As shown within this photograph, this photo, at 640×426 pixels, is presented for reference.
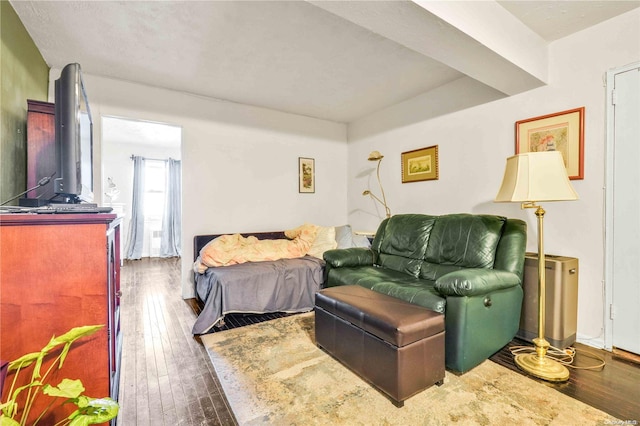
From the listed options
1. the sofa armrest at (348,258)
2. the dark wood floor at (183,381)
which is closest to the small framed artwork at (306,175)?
the sofa armrest at (348,258)

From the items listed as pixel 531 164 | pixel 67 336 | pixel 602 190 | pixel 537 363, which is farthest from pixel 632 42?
pixel 67 336

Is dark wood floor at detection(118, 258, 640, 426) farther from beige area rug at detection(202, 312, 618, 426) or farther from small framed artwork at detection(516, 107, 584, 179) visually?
small framed artwork at detection(516, 107, 584, 179)

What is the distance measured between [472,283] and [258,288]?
1970 millimetres

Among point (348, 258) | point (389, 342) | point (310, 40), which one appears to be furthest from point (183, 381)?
point (310, 40)

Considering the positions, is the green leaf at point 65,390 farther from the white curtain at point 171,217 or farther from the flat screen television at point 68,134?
the white curtain at point 171,217

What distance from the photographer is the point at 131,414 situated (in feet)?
5.18

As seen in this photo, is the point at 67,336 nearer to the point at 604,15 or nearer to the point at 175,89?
the point at 175,89

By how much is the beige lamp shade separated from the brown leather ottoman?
99cm

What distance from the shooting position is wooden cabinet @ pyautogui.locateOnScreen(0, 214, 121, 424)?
1.01 meters

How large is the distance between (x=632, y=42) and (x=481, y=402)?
9.16ft

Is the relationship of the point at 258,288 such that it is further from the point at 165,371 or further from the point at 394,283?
the point at 394,283

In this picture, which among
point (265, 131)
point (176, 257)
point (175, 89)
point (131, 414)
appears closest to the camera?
point (131, 414)

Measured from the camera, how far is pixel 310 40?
2496mm

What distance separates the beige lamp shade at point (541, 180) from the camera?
6.07 ft
